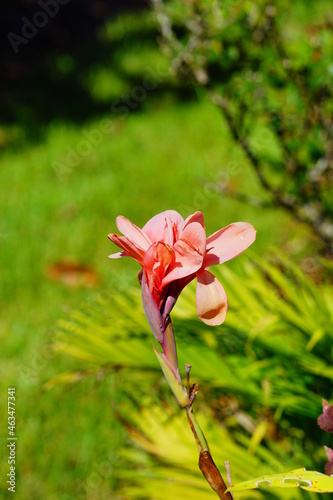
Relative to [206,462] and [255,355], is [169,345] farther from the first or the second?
[255,355]

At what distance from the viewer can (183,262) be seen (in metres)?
0.65

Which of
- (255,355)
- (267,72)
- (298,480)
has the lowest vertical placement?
(255,355)

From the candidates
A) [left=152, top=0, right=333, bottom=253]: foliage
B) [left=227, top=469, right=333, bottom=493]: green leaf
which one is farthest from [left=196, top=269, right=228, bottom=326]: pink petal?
[left=152, top=0, right=333, bottom=253]: foliage

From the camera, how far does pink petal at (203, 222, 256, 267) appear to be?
2.11 ft

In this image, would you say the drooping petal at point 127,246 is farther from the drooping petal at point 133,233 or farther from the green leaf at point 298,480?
the green leaf at point 298,480

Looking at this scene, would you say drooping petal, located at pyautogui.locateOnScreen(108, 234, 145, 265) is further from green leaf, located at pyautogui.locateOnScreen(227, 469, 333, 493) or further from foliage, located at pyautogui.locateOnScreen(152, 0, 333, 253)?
foliage, located at pyautogui.locateOnScreen(152, 0, 333, 253)

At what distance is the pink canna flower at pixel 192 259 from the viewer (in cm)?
65

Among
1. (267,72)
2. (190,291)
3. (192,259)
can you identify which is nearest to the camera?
(192,259)

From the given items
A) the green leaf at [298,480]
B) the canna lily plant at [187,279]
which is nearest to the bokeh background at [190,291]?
the green leaf at [298,480]

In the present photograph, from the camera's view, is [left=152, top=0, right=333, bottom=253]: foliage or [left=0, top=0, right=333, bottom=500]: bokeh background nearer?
[left=0, top=0, right=333, bottom=500]: bokeh background

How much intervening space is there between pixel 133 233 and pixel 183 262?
7 cm

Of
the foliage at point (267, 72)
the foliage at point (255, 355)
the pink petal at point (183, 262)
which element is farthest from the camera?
the foliage at point (267, 72)

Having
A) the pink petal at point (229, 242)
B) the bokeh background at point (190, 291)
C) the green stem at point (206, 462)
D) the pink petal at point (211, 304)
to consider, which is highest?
the pink petal at point (229, 242)

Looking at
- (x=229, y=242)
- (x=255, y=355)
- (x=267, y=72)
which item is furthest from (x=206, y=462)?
(x=267, y=72)
